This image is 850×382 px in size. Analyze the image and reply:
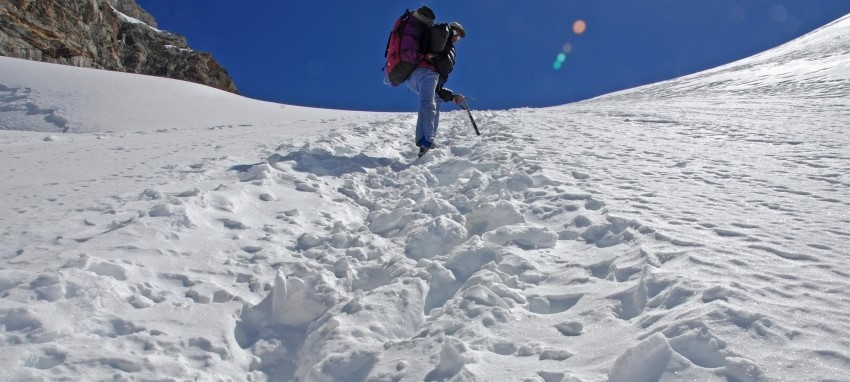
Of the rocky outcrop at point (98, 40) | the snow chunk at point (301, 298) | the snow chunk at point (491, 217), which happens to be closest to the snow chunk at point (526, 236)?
the snow chunk at point (491, 217)

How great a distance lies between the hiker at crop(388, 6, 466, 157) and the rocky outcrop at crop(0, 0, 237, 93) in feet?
122

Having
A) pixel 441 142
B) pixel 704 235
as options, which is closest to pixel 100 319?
pixel 704 235

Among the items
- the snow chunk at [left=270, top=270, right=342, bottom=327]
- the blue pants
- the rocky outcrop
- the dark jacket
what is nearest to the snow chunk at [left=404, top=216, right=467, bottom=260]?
the snow chunk at [left=270, top=270, right=342, bottom=327]

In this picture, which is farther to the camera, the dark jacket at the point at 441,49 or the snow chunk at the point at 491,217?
the dark jacket at the point at 441,49

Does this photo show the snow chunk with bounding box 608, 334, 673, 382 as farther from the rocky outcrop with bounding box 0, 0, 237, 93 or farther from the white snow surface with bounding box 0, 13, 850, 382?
the rocky outcrop with bounding box 0, 0, 237, 93

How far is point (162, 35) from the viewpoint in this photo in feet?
230

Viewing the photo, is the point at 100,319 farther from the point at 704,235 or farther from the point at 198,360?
the point at 704,235

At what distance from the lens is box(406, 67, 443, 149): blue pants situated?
6914 mm

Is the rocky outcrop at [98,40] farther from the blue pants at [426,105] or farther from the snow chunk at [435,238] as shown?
the snow chunk at [435,238]

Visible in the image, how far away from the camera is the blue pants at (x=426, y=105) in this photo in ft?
22.7

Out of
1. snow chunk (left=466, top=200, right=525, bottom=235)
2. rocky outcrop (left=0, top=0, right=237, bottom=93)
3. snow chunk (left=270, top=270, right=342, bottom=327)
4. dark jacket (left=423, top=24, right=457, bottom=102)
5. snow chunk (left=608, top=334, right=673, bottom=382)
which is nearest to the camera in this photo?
snow chunk (left=608, top=334, right=673, bottom=382)

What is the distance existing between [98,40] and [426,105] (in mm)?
59924

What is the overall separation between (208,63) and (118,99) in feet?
214

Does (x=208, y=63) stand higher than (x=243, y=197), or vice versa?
(x=208, y=63)
